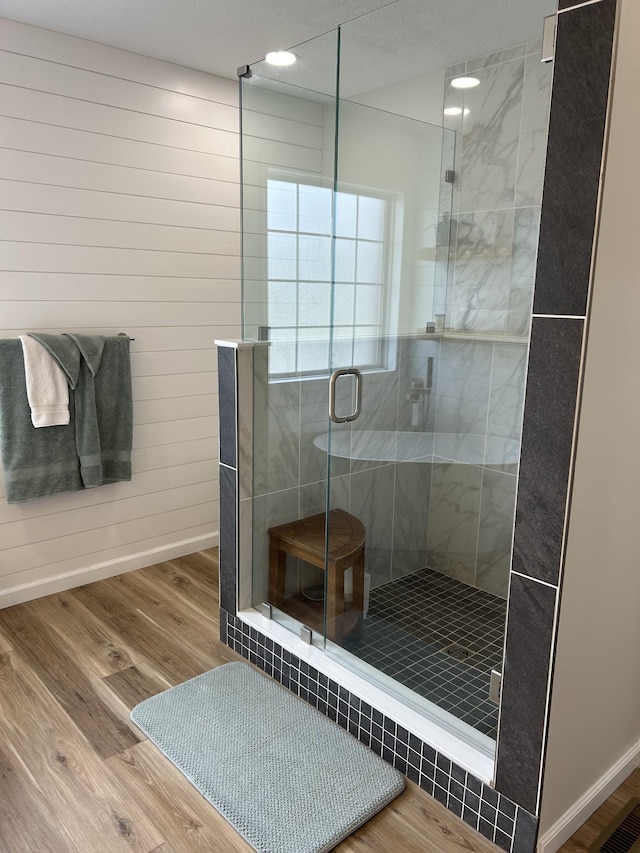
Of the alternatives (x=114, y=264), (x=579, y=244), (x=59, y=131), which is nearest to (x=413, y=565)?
(x=579, y=244)

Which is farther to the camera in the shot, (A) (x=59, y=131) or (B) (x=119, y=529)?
(B) (x=119, y=529)

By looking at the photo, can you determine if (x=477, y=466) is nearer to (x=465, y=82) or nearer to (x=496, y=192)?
(x=496, y=192)

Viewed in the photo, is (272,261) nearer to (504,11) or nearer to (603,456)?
(504,11)

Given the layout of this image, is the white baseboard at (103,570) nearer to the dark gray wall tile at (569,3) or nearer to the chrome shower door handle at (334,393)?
the chrome shower door handle at (334,393)

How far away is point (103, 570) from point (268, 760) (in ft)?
5.21

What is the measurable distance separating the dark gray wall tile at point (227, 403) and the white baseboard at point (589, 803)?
1.51m

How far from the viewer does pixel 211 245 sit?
11.1ft

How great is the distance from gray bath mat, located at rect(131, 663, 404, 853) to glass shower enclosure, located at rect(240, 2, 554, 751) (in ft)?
0.81

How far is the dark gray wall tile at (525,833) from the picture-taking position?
1.64 m

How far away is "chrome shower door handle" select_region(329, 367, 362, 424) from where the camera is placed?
2188mm

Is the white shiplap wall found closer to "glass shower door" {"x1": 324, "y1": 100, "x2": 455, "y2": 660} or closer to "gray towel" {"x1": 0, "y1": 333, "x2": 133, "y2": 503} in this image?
"gray towel" {"x1": 0, "y1": 333, "x2": 133, "y2": 503}

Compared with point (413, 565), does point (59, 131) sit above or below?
above

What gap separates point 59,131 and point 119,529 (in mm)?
1843

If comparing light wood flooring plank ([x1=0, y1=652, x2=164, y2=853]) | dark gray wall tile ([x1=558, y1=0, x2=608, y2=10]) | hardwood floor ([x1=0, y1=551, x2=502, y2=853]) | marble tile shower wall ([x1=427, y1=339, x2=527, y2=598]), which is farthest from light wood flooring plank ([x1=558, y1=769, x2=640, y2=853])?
dark gray wall tile ([x1=558, y1=0, x2=608, y2=10])
